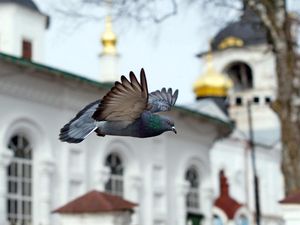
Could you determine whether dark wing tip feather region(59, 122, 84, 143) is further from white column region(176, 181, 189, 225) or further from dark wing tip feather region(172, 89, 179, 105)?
white column region(176, 181, 189, 225)

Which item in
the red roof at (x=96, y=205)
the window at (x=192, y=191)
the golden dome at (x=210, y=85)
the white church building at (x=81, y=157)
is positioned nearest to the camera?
the red roof at (x=96, y=205)

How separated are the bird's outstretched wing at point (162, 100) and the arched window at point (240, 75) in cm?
4533

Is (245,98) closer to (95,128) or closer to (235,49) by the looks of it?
(235,49)

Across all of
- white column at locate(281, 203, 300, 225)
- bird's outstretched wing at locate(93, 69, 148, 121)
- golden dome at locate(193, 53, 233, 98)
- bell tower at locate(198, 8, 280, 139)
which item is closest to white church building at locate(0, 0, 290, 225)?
white column at locate(281, 203, 300, 225)

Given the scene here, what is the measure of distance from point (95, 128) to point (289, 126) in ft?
45.2

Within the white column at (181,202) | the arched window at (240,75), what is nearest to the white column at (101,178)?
the white column at (181,202)

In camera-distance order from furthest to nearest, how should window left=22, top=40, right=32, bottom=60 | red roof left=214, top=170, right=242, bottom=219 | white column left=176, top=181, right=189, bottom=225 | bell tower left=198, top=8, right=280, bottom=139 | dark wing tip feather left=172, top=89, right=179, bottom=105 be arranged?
1. bell tower left=198, top=8, right=280, bottom=139
2. red roof left=214, top=170, right=242, bottom=219
3. window left=22, top=40, right=32, bottom=60
4. white column left=176, top=181, right=189, bottom=225
5. dark wing tip feather left=172, top=89, right=179, bottom=105

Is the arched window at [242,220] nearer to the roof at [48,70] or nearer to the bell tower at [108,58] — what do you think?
the bell tower at [108,58]

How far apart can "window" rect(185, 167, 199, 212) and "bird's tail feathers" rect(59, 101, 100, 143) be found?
2174cm

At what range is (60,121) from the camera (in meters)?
21.2

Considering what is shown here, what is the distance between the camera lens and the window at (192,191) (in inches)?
1018

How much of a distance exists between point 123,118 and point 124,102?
0.07 metres

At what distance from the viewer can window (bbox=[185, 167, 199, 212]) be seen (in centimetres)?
2586

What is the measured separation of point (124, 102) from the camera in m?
3.96
